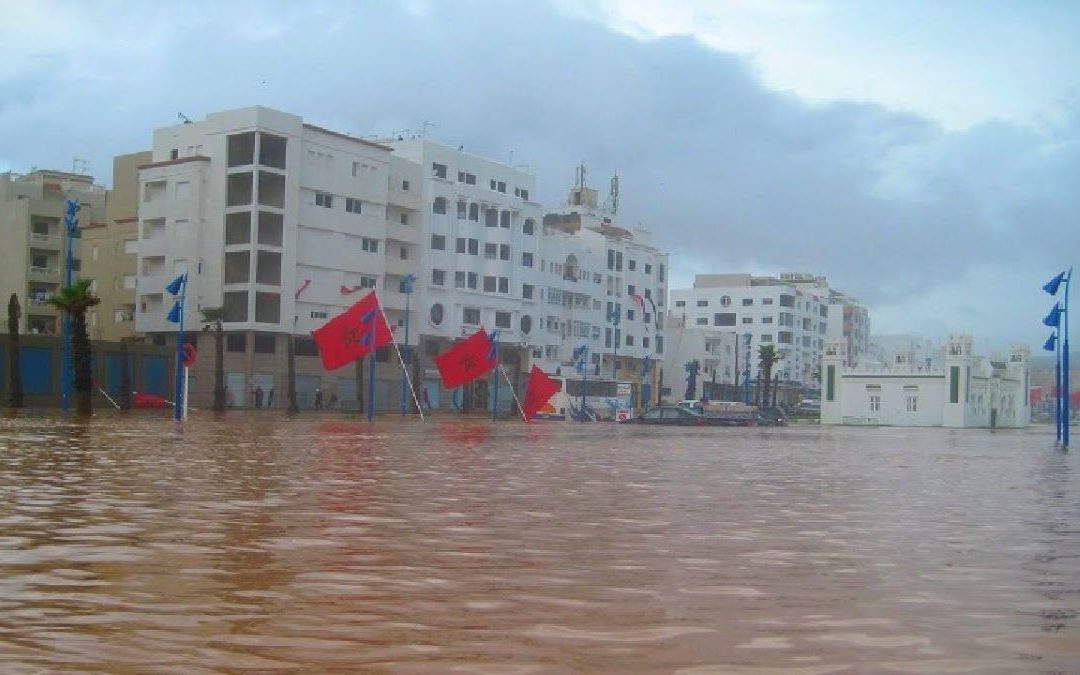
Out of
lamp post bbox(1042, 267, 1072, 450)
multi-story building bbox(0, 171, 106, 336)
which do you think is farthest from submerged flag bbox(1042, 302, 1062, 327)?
multi-story building bbox(0, 171, 106, 336)

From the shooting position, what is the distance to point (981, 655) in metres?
6.02

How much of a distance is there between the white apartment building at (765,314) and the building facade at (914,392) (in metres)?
33.8

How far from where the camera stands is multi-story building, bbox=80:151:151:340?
7975cm

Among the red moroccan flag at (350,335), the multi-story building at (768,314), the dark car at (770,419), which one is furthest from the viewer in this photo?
the multi-story building at (768,314)

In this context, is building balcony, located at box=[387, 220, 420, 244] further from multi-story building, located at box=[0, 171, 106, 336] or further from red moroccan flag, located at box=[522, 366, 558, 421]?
red moroccan flag, located at box=[522, 366, 558, 421]

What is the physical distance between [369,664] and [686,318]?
151020 millimetres

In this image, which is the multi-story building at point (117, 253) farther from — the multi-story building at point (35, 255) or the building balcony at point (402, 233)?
the building balcony at point (402, 233)

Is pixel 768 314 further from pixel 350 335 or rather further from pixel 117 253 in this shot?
pixel 350 335

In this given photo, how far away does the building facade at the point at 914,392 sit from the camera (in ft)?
336

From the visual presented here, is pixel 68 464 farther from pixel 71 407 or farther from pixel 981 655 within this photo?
pixel 71 407

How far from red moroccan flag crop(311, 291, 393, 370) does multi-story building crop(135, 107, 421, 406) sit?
2108 cm

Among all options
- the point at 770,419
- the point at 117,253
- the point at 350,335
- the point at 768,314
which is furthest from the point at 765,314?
the point at 350,335

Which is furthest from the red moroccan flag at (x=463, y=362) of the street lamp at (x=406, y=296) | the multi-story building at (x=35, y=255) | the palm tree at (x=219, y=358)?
the multi-story building at (x=35, y=255)

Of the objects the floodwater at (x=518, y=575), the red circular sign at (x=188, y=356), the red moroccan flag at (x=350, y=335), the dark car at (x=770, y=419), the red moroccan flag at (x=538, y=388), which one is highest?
the red moroccan flag at (x=350, y=335)
